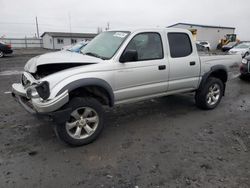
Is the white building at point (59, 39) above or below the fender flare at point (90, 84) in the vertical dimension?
above

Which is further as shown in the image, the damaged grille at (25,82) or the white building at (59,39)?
the white building at (59,39)

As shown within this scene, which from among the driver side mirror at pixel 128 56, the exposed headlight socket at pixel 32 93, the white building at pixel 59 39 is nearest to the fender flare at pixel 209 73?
the driver side mirror at pixel 128 56

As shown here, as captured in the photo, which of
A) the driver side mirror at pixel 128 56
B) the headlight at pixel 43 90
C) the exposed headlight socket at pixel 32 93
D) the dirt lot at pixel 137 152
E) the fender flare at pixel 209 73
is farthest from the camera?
the fender flare at pixel 209 73

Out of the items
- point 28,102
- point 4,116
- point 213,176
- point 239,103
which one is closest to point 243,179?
point 213,176

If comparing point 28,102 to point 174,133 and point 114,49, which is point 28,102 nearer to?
point 114,49

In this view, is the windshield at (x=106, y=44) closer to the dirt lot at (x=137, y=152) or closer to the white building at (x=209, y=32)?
the dirt lot at (x=137, y=152)

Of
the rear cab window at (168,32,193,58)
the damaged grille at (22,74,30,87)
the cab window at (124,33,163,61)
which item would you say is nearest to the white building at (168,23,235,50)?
the rear cab window at (168,32,193,58)

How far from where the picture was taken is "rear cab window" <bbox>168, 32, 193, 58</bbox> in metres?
4.55

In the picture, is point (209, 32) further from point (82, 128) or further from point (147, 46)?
point (82, 128)

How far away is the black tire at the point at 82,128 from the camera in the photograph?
3389mm

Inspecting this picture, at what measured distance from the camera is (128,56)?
375 cm

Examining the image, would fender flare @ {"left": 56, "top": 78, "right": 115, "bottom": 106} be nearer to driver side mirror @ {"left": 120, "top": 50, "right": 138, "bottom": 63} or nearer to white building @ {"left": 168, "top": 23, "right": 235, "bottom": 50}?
driver side mirror @ {"left": 120, "top": 50, "right": 138, "bottom": 63}

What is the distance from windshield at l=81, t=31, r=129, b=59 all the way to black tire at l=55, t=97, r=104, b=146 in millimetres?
889

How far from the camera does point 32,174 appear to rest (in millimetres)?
2916
